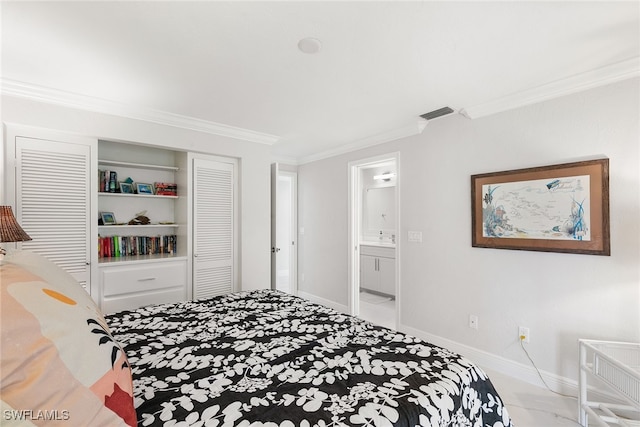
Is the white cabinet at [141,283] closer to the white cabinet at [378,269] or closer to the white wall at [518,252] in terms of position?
the white wall at [518,252]

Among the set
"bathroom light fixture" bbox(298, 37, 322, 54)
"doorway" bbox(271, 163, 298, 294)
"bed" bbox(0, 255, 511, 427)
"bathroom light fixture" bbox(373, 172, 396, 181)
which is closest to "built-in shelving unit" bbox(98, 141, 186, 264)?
"doorway" bbox(271, 163, 298, 294)

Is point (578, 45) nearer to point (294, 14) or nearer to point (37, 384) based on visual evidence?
point (294, 14)

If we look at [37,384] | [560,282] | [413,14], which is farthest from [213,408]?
[560,282]

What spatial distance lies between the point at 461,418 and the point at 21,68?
3459 millimetres

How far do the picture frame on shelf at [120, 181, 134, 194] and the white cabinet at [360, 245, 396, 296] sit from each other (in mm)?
3692

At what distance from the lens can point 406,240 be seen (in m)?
3.54

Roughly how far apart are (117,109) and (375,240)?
4569 mm

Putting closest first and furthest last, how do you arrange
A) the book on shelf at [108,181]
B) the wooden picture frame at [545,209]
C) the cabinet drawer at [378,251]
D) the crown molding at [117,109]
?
the wooden picture frame at [545,209]
the crown molding at [117,109]
the book on shelf at [108,181]
the cabinet drawer at [378,251]

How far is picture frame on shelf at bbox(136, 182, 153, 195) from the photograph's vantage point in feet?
11.2

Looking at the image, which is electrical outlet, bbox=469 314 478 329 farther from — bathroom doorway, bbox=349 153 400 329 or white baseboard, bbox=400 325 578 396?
bathroom doorway, bbox=349 153 400 329

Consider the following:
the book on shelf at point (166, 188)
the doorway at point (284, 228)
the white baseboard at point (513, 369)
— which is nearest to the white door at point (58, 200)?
the book on shelf at point (166, 188)

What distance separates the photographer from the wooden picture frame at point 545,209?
2211 mm

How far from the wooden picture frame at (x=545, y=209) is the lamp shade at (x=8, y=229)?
362 centimetres

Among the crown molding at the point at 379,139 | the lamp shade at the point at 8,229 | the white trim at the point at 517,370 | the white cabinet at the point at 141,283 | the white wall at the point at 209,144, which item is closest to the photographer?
the lamp shade at the point at 8,229
